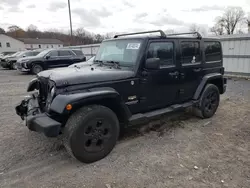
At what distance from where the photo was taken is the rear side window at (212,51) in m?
4.82

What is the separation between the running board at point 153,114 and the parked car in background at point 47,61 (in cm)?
1106

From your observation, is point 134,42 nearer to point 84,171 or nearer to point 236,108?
point 84,171

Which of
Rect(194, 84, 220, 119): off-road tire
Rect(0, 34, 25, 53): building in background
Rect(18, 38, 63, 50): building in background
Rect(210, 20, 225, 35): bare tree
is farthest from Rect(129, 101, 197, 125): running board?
Rect(18, 38, 63, 50): building in background

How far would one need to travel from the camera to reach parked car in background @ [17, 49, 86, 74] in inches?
530

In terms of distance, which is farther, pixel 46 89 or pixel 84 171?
pixel 46 89

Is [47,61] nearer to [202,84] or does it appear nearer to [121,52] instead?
[121,52]

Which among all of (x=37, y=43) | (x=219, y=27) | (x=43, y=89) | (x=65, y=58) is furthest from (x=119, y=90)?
(x=37, y=43)

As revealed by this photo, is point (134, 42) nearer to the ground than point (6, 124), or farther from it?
farther from it

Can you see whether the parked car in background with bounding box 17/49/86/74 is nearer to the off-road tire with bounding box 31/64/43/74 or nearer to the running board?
the off-road tire with bounding box 31/64/43/74

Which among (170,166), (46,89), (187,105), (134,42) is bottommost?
(170,166)

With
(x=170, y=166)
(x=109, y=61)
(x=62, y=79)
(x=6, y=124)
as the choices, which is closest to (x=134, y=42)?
(x=109, y=61)

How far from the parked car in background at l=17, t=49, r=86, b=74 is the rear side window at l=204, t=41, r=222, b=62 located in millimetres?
10829

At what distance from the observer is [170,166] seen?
3057mm

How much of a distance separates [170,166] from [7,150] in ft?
8.90
